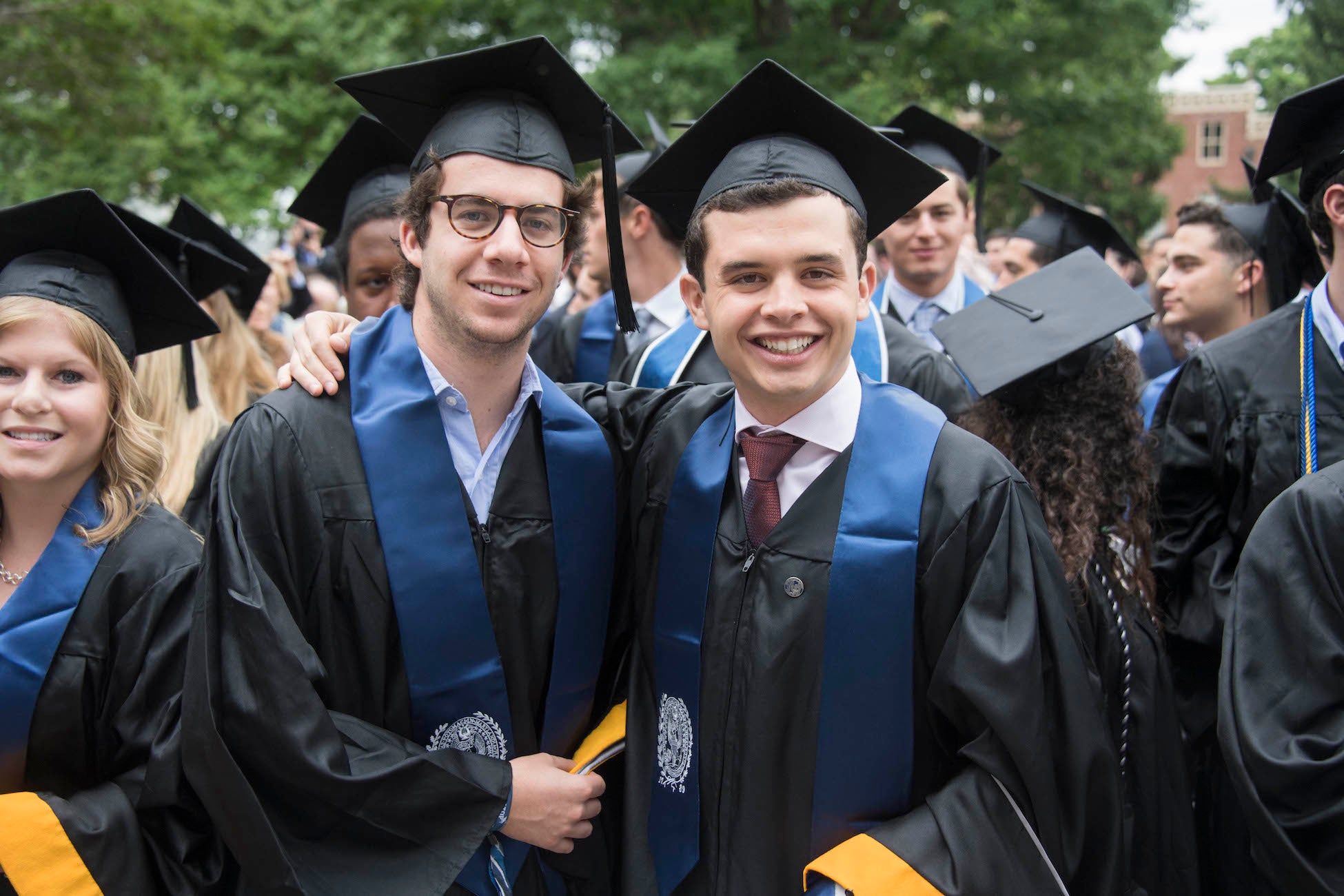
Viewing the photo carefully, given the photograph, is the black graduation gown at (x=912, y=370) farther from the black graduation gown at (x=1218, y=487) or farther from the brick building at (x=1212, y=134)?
the brick building at (x=1212, y=134)

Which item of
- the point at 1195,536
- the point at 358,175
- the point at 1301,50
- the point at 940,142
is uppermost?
the point at 1301,50

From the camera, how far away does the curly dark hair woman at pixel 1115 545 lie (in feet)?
8.22

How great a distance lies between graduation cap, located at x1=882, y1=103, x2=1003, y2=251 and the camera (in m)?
5.01

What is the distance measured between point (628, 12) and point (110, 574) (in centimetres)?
1647

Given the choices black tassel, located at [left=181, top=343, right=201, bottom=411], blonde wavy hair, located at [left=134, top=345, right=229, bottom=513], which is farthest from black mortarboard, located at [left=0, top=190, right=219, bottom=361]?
blonde wavy hair, located at [left=134, top=345, right=229, bottom=513]

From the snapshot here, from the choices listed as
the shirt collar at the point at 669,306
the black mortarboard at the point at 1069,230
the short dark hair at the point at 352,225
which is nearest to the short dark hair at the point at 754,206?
the short dark hair at the point at 352,225

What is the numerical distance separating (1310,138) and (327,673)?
2610mm

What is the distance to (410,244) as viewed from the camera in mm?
2627

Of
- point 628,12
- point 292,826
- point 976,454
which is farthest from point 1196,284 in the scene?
point 628,12

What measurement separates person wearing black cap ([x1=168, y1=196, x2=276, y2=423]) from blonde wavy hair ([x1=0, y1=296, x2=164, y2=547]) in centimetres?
168

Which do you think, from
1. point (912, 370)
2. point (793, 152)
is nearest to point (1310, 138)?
point (912, 370)

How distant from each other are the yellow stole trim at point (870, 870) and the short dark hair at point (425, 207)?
1.52 metres

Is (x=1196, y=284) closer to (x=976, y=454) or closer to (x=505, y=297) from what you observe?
(x=976, y=454)

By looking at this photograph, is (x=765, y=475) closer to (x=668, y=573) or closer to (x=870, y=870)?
(x=668, y=573)
